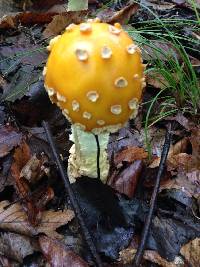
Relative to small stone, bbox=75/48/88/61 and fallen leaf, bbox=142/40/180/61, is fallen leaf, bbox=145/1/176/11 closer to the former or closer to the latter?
fallen leaf, bbox=142/40/180/61

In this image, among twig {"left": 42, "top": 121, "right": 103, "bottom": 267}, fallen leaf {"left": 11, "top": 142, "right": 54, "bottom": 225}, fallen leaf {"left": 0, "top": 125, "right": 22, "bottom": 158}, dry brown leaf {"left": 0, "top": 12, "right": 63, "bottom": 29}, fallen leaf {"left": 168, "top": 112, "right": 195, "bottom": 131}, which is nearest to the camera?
twig {"left": 42, "top": 121, "right": 103, "bottom": 267}

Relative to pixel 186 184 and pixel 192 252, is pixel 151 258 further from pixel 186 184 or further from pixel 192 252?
pixel 186 184

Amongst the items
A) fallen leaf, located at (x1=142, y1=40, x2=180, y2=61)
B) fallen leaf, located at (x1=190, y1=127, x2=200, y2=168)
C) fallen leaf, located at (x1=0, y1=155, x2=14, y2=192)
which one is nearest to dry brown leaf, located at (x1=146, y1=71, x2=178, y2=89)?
fallen leaf, located at (x1=142, y1=40, x2=180, y2=61)

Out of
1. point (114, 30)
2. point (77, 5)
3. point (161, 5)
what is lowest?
point (161, 5)

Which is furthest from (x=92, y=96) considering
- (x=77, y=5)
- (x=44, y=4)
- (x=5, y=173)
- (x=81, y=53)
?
(x=44, y=4)

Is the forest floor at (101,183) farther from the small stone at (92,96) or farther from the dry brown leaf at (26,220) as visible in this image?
the small stone at (92,96)

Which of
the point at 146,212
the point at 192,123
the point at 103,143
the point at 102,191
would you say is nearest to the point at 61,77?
the point at 103,143

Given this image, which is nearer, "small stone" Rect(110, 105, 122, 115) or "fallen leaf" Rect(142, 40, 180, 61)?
"small stone" Rect(110, 105, 122, 115)
